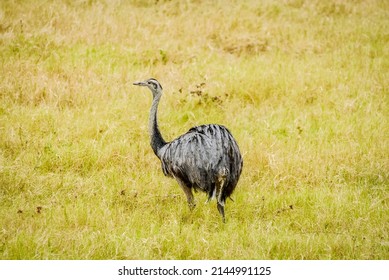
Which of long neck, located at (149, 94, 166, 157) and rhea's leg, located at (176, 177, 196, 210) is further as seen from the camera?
long neck, located at (149, 94, 166, 157)

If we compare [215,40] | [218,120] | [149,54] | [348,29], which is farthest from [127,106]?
[348,29]

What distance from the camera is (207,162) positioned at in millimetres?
6227

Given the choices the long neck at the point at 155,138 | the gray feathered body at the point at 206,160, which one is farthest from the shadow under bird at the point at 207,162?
the long neck at the point at 155,138

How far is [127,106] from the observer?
9.34 metres

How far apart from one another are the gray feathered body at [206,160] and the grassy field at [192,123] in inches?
19.2

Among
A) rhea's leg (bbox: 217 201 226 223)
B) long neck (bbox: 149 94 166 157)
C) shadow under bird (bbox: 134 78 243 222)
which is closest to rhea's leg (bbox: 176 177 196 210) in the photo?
shadow under bird (bbox: 134 78 243 222)

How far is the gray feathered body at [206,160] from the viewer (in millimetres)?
6230

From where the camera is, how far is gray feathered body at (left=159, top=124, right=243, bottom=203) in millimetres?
6230

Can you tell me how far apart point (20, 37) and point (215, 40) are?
3.83 metres

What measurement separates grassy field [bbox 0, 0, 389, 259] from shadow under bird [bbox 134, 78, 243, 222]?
0.44 meters

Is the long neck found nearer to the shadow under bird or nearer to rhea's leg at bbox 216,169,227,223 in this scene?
the shadow under bird

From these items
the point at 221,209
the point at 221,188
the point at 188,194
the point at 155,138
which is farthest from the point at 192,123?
the point at 221,188

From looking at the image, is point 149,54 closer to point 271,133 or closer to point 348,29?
point 271,133

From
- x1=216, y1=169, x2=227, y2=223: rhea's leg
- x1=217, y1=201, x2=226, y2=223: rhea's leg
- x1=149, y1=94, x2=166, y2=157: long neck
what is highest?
x1=149, y1=94, x2=166, y2=157: long neck
